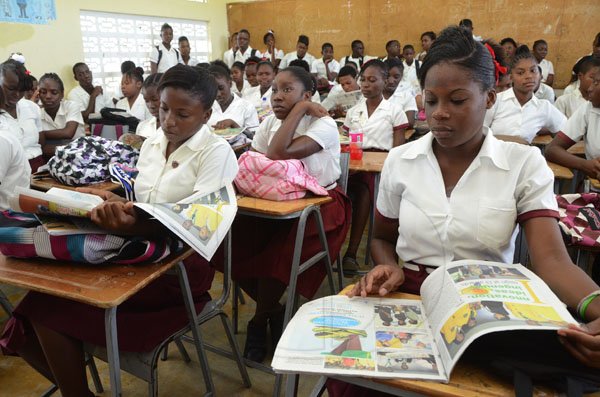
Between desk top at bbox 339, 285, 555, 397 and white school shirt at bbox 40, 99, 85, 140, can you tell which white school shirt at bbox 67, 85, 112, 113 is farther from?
desk top at bbox 339, 285, 555, 397

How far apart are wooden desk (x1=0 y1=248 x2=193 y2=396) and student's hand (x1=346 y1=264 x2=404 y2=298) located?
1.82ft

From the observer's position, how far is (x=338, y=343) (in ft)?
2.73

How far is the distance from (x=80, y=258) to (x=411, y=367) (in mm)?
908

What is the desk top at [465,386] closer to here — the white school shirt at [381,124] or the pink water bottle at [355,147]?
the pink water bottle at [355,147]

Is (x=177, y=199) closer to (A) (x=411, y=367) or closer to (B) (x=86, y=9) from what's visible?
(A) (x=411, y=367)

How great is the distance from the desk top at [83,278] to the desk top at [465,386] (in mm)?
674

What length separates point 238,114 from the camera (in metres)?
3.77

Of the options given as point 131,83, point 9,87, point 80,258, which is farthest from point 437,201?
point 131,83

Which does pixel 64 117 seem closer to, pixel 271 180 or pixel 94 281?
pixel 271 180

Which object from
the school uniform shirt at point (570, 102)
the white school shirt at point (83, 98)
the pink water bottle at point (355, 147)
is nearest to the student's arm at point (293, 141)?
the pink water bottle at point (355, 147)

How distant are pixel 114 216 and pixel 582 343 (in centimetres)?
107

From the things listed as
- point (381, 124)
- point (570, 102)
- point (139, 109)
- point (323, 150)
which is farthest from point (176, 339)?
point (570, 102)

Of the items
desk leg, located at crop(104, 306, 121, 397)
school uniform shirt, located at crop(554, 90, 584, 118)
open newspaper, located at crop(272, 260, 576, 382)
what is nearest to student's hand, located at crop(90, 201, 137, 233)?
desk leg, located at crop(104, 306, 121, 397)

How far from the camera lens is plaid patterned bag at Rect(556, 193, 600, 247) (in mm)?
1679
